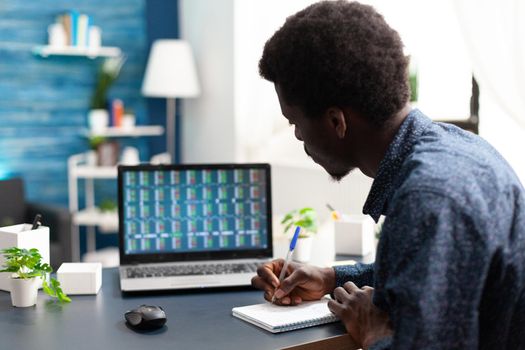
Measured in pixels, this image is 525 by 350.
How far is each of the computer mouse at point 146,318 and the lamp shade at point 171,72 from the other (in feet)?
9.88

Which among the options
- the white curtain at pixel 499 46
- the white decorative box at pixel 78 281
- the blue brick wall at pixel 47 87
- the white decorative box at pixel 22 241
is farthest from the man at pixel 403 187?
the blue brick wall at pixel 47 87

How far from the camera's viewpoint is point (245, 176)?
1.91 metres

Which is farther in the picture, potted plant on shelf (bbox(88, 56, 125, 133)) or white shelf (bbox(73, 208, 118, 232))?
potted plant on shelf (bbox(88, 56, 125, 133))

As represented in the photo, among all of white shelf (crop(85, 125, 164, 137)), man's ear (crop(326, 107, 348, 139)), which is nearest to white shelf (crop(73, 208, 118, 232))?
white shelf (crop(85, 125, 164, 137))

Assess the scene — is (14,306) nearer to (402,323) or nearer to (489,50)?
(402,323)

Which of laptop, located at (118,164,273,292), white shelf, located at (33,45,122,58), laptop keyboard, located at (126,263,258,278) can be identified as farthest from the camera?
white shelf, located at (33,45,122,58)

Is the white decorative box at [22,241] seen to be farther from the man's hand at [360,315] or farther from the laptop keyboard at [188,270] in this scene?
the man's hand at [360,315]

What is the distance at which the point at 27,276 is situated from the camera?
1.55 metres

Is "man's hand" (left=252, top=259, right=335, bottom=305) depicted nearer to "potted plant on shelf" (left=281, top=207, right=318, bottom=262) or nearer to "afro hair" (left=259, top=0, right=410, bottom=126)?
"potted plant on shelf" (left=281, top=207, right=318, bottom=262)

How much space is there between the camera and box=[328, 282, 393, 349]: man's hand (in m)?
1.28

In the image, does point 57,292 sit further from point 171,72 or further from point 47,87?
point 47,87

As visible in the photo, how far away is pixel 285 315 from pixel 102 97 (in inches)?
131

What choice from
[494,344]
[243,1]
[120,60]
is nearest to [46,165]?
[120,60]

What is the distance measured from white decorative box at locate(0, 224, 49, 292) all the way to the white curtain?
175cm
